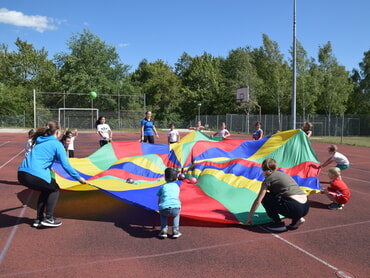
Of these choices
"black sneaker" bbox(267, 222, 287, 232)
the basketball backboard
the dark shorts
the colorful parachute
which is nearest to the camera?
the dark shorts

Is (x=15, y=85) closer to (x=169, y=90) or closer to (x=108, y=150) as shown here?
(x=169, y=90)

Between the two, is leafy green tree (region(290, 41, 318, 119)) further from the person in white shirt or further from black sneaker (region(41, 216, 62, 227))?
black sneaker (region(41, 216, 62, 227))

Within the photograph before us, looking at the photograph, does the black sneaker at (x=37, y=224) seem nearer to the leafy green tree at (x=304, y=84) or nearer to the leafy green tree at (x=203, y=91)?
the leafy green tree at (x=304, y=84)

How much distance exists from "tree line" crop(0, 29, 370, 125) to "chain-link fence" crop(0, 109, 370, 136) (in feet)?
5.22

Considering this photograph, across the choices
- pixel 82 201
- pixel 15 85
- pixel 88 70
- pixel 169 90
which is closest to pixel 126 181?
pixel 82 201

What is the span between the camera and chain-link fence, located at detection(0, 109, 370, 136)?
32.6 meters

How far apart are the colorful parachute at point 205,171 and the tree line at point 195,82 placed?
28653 millimetres

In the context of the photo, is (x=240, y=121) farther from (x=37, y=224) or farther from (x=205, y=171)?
(x=37, y=224)

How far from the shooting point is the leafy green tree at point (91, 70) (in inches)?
1521

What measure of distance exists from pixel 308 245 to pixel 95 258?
2.58m

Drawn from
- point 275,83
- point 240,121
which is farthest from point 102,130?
point 275,83

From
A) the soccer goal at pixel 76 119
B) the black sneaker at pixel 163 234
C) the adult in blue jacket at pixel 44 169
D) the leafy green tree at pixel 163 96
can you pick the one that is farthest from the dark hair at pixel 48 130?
the leafy green tree at pixel 163 96

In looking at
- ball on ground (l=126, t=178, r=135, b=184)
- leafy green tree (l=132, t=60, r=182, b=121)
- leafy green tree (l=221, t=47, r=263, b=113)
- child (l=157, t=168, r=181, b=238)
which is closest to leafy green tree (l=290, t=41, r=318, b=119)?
leafy green tree (l=221, t=47, r=263, b=113)

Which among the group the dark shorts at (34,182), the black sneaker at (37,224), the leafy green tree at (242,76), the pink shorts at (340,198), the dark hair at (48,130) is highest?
the leafy green tree at (242,76)
